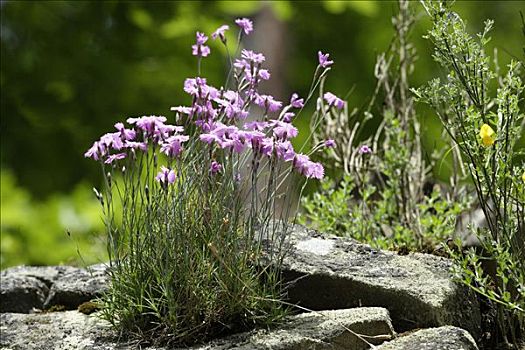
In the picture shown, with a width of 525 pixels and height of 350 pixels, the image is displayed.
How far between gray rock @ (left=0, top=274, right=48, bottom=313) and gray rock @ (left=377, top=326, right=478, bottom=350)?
2015 millimetres

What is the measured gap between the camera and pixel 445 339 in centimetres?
284

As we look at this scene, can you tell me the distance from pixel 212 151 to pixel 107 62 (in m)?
4.77

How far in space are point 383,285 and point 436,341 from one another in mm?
393

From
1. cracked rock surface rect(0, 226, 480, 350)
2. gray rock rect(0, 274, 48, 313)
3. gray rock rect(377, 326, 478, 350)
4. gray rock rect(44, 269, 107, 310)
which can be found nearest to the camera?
gray rock rect(377, 326, 478, 350)

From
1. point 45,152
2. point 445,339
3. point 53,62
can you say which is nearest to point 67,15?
point 53,62

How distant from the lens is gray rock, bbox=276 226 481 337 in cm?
311

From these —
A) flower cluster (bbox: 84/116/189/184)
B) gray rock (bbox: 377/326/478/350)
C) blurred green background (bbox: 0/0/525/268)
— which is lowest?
gray rock (bbox: 377/326/478/350)

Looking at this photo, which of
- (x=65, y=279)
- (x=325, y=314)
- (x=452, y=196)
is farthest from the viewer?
(x=452, y=196)

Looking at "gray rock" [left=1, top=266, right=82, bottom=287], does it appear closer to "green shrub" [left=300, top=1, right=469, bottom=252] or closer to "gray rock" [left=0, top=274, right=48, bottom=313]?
"gray rock" [left=0, top=274, right=48, bottom=313]

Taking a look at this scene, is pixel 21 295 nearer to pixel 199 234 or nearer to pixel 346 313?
pixel 199 234

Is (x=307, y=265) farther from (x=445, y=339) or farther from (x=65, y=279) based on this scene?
(x=65, y=279)

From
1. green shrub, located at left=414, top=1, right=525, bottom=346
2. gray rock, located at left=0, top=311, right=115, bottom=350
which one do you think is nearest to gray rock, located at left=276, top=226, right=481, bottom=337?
green shrub, located at left=414, top=1, right=525, bottom=346

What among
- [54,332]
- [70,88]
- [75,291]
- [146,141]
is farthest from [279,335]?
[70,88]

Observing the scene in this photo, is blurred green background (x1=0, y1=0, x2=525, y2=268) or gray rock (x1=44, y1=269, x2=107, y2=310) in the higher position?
blurred green background (x1=0, y1=0, x2=525, y2=268)
